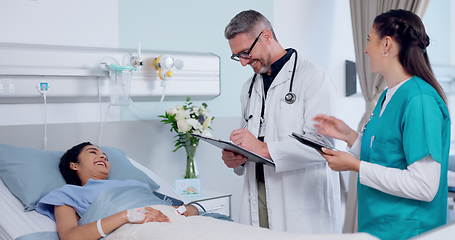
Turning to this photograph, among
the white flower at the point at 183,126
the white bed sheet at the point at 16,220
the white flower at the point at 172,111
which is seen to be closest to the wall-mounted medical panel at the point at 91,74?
the white flower at the point at 172,111

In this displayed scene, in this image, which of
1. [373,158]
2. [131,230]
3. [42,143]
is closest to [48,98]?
[42,143]

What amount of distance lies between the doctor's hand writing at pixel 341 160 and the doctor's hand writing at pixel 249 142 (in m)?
0.35

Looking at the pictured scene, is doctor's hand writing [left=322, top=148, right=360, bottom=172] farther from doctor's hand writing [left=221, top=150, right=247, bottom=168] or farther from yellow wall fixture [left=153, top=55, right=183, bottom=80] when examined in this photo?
yellow wall fixture [left=153, top=55, right=183, bottom=80]

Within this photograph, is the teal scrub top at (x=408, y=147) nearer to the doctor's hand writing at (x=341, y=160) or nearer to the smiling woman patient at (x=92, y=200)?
the doctor's hand writing at (x=341, y=160)

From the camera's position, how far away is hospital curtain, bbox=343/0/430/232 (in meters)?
3.56

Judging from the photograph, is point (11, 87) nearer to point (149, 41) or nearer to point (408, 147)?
point (149, 41)

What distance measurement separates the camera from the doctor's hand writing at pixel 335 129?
1947mm

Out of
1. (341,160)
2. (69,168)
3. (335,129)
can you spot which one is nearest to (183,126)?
(69,168)

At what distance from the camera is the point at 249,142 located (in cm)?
206

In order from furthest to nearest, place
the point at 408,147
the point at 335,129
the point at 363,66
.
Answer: the point at 363,66, the point at 335,129, the point at 408,147

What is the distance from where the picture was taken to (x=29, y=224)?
1.87 meters

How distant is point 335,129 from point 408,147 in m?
0.42

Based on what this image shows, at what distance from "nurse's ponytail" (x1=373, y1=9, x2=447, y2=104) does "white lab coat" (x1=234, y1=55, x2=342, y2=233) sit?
480mm

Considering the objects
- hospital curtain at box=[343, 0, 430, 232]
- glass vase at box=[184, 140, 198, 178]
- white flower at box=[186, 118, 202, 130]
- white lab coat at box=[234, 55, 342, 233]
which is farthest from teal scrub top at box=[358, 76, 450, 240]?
hospital curtain at box=[343, 0, 430, 232]
